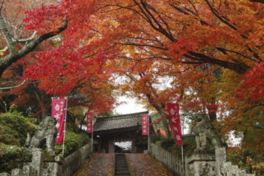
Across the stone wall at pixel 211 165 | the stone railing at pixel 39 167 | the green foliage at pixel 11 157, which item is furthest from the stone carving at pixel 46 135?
the stone wall at pixel 211 165

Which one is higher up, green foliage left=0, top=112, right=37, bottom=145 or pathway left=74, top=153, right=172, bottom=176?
green foliage left=0, top=112, right=37, bottom=145

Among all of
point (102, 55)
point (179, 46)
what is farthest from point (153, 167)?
point (179, 46)

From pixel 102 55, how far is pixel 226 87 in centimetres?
499

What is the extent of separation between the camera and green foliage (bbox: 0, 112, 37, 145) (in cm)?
1310

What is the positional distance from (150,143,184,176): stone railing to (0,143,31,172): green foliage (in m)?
8.40

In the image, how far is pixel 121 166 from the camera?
22.6m

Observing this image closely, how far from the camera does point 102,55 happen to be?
11586 mm

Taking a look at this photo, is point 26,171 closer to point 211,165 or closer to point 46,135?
point 46,135

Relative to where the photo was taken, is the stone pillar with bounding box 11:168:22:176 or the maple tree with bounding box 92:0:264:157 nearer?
the stone pillar with bounding box 11:168:22:176

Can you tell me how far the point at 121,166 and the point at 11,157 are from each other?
13514 millimetres

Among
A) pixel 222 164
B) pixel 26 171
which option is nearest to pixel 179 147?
pixel 222 164

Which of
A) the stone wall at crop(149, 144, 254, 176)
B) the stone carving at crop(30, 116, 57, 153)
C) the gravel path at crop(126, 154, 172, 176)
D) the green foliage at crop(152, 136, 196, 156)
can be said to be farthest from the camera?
the gravel path at crop(126, 154, 172, 176)

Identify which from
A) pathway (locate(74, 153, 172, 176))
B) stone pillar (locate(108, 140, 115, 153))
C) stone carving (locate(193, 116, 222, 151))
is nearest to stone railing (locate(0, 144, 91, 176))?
pathway (locate(74, 153, 172, 176))

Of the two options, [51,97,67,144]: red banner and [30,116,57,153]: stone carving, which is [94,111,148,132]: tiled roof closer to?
[51,97,67,144]: red banner
